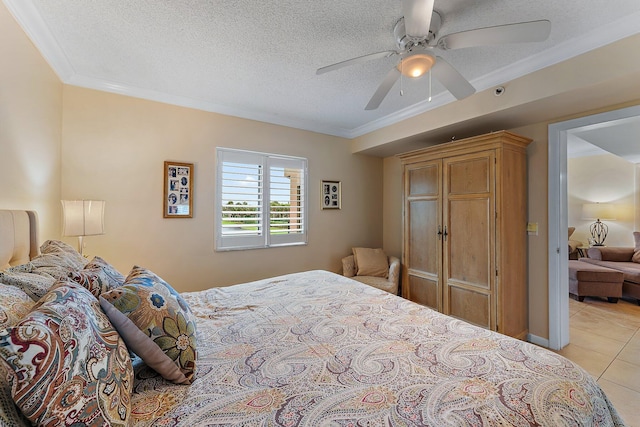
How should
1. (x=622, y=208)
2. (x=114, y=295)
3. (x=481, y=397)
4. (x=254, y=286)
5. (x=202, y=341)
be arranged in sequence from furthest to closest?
(x=622, y=208), (x=254, y=286), (x=202, y=341), (x=114, y=295), (x=481, y=397)

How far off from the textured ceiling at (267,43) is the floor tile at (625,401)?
8.22ft

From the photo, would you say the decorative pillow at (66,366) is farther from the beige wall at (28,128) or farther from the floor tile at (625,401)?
the floor tile at (625,401)

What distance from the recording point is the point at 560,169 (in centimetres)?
258

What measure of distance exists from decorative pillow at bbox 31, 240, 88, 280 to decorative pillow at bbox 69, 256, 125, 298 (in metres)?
0.05

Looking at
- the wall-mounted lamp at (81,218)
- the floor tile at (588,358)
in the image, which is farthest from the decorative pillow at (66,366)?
the floor tile at (588,358)

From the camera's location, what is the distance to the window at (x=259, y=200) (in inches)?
127

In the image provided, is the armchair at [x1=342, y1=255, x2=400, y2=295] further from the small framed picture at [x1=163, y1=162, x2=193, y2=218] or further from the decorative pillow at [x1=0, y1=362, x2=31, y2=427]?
the decorative pillow at [x1=0, y1=362, x2=31, y2=427]

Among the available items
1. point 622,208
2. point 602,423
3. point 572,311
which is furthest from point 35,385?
point 622,208

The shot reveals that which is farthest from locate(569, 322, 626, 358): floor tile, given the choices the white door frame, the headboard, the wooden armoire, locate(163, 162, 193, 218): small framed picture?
the headboard

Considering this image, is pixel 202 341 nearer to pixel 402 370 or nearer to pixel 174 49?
pixel 402 370

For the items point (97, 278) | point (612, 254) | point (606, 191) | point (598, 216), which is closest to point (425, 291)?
point (97, 278)

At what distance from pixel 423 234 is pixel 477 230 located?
2.17 ft

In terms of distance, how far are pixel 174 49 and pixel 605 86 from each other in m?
3.22

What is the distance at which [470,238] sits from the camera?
9.20ft
